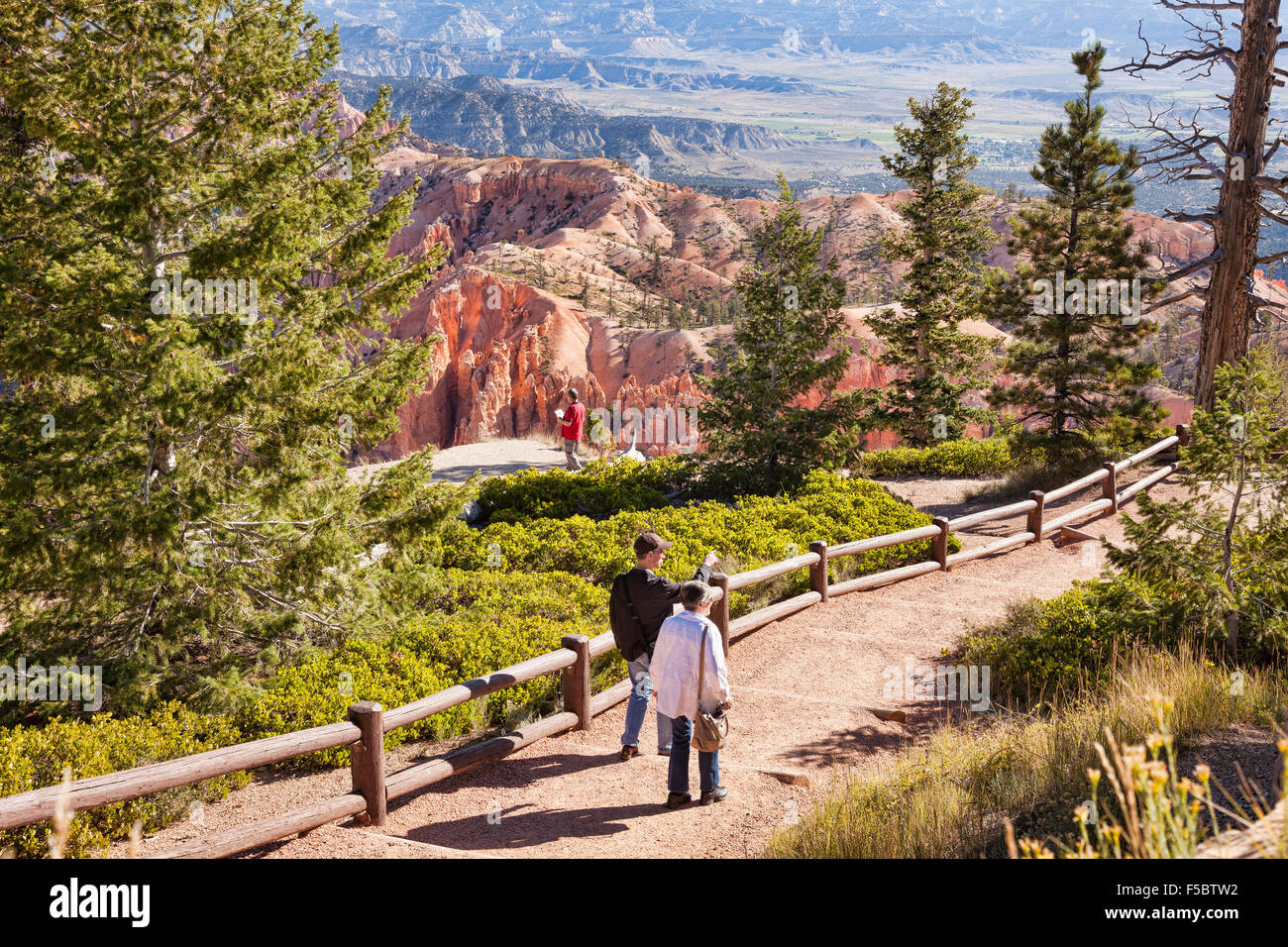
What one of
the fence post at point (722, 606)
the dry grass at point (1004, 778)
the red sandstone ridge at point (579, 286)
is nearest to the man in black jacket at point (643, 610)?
the dry grass at point (1004, 778)

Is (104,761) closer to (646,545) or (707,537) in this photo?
(646,545)

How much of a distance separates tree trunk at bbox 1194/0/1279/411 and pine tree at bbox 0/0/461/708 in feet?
53.8

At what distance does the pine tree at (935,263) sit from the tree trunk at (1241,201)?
596 cm

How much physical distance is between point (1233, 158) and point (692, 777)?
17.9 metres

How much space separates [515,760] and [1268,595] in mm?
7085

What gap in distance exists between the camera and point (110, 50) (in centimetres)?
847

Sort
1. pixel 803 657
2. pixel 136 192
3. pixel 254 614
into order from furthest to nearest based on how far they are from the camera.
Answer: pixel 803 657 < pixel 254 614 < pixel 136 192

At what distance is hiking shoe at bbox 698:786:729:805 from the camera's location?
669 centimetres

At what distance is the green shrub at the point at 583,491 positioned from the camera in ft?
53.1

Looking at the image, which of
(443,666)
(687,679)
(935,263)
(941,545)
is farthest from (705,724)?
(935,263)

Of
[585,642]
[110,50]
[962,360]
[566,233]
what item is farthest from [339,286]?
[566,233]

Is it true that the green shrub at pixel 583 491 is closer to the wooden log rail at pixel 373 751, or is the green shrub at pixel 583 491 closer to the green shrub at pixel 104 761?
the wooden log rail at pixel 373 751

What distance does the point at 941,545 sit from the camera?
13547mm
